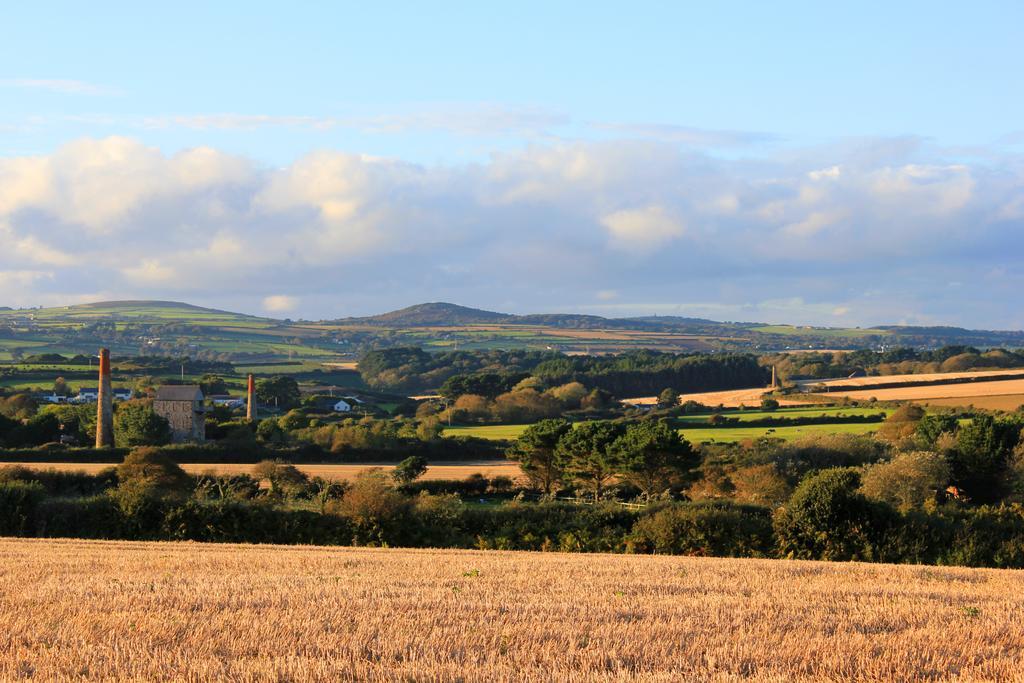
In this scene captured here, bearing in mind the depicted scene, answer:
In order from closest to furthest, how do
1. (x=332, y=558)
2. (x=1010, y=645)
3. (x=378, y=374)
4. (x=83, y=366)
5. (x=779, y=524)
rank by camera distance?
(x=1010, y=645) → (x=332, y=558) → (x=779, y=524) → (x=83, y=366) → (x=378, y=374)

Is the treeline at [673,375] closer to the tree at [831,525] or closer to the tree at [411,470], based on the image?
the tree at [411,470]

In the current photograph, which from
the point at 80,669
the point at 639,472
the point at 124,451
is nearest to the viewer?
the point at 80,669

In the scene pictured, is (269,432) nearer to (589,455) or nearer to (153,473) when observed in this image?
(589,455)

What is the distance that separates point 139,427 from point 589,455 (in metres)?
42.2

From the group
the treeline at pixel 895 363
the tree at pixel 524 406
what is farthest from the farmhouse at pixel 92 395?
the treeline at pixel 895 363

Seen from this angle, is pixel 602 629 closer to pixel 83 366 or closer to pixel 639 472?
pixel 639 472

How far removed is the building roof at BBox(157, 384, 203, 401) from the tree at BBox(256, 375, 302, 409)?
30.4 m

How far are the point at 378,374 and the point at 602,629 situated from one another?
175 metres

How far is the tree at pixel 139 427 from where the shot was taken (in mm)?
88688

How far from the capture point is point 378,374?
613 ft

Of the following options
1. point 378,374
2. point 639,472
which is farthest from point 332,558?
point 378,374

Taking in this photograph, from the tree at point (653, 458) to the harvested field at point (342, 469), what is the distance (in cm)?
849

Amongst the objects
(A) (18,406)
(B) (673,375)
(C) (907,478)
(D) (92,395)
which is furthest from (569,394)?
(C) (907,478)

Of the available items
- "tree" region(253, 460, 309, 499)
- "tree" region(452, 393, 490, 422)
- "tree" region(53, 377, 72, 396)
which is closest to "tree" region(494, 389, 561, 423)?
"tree" region(452, 393, 490, 422)
